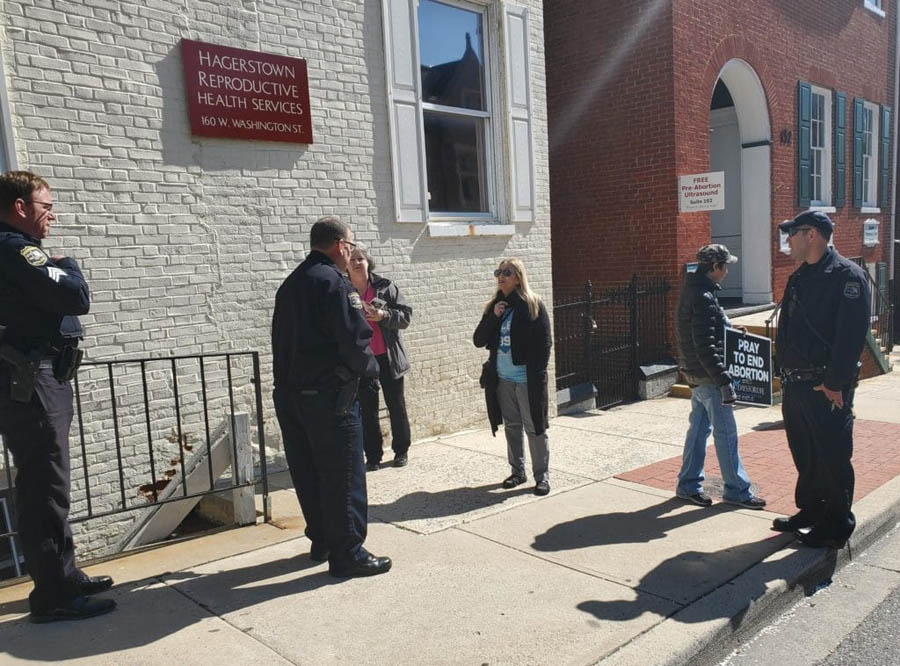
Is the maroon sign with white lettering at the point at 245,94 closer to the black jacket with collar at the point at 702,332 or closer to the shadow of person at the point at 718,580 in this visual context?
the black jacket with collar at the point at 702,332

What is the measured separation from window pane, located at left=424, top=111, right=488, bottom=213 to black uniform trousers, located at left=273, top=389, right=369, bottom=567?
3789mm

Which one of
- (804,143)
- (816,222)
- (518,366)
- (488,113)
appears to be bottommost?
(518,366)

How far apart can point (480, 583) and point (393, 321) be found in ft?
8.09

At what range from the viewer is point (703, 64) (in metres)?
10.2

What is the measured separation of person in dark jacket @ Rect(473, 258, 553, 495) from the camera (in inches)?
202

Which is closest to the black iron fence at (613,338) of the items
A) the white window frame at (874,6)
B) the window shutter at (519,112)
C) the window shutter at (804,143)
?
the window shutter at (519,112)

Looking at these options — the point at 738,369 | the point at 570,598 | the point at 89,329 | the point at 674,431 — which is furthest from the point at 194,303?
the point at 674,431

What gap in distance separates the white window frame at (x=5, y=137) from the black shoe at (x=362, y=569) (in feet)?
10.5

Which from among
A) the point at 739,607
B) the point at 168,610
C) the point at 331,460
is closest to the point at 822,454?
the point at 739,607

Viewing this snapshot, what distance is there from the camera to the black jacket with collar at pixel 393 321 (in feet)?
18.9

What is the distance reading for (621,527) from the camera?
4.59 m

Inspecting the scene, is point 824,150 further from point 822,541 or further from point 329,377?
point 329,377

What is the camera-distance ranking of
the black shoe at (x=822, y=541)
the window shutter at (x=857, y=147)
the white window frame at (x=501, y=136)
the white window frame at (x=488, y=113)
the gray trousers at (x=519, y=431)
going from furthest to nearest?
the window shutter at (x=857, y=147) → the white window frame at (x=488, y=113) → the white window frame at (x=501, y=136) → the gray trousers at (x=519, y=431) → the black shoe at (x=822, y=541)

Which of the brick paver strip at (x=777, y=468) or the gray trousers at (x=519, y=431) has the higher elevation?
the gray trousers at (x=519, y=431)
